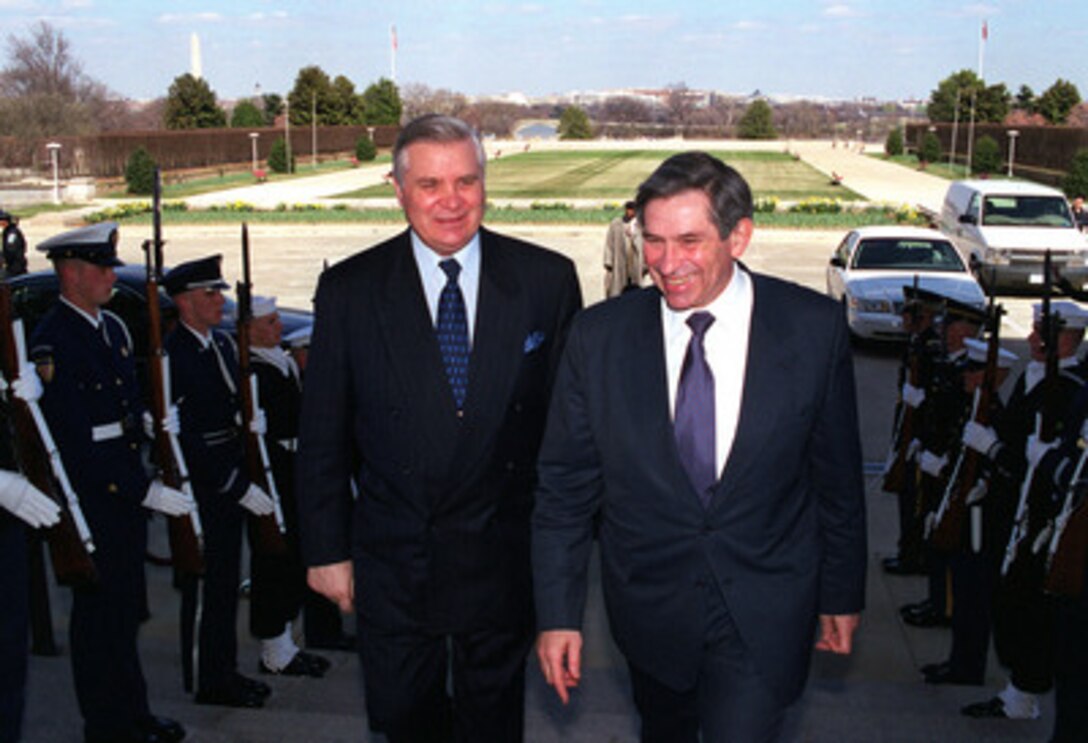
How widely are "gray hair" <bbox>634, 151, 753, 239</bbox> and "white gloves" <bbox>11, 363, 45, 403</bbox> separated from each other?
2.48 m

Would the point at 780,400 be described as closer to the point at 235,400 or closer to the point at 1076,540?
the point at 1076,540

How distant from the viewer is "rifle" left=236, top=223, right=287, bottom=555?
5359 mm

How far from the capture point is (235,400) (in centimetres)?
539

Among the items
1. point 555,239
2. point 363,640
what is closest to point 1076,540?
point 363,640

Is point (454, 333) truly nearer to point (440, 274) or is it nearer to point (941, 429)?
point (440, 274)

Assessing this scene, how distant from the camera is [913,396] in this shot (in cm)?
681

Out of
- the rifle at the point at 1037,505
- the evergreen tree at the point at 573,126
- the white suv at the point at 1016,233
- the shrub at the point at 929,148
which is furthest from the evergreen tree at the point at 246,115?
the rifle at the point at 1037,505

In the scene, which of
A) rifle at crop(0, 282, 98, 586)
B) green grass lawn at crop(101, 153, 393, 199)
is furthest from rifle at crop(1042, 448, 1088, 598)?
green grass lawn at crop(101, 153, 393, 199)

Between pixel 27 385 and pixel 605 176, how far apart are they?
48847 mm

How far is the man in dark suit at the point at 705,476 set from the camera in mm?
3258

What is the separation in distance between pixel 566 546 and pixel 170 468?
2332 millimetres

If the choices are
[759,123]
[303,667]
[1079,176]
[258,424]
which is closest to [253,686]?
[303,667]

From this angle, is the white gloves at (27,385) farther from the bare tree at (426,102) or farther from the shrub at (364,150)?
the bare tree at (426,102)

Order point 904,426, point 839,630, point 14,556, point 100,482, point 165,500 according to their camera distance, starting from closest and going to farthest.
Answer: point 839,630
point 14,556
point 100,482
point 165,500
point 904,426
